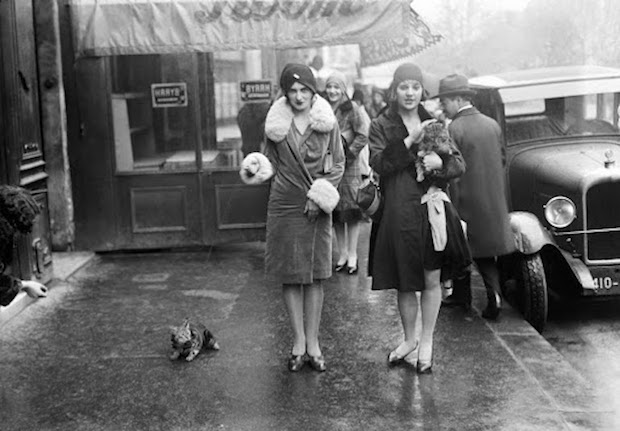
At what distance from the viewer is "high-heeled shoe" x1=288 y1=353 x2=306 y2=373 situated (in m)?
5.61

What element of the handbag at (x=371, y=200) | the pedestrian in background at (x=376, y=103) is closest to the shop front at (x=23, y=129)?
the handbag at (x=371, y=200)

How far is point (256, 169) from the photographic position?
5.54 metres

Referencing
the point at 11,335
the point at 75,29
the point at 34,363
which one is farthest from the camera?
the point at 75,29

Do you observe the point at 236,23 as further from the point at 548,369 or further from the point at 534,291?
the point at 548,369

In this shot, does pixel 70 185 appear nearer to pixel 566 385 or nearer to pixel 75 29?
pixel 75 29

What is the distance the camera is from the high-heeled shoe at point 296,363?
221 inches

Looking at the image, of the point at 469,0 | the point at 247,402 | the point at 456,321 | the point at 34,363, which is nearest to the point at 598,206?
the point at 456,321

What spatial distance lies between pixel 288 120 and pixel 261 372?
5.28ft

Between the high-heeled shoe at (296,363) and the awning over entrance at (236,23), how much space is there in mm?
3972

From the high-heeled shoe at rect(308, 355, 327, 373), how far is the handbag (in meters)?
0.96

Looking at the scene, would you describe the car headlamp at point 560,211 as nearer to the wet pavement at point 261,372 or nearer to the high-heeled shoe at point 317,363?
the wet pavement at point 261,372

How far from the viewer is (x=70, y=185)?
938 cm

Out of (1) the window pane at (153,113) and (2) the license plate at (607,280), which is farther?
(1) the window pane at (153,113)

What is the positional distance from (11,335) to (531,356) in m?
3.73
